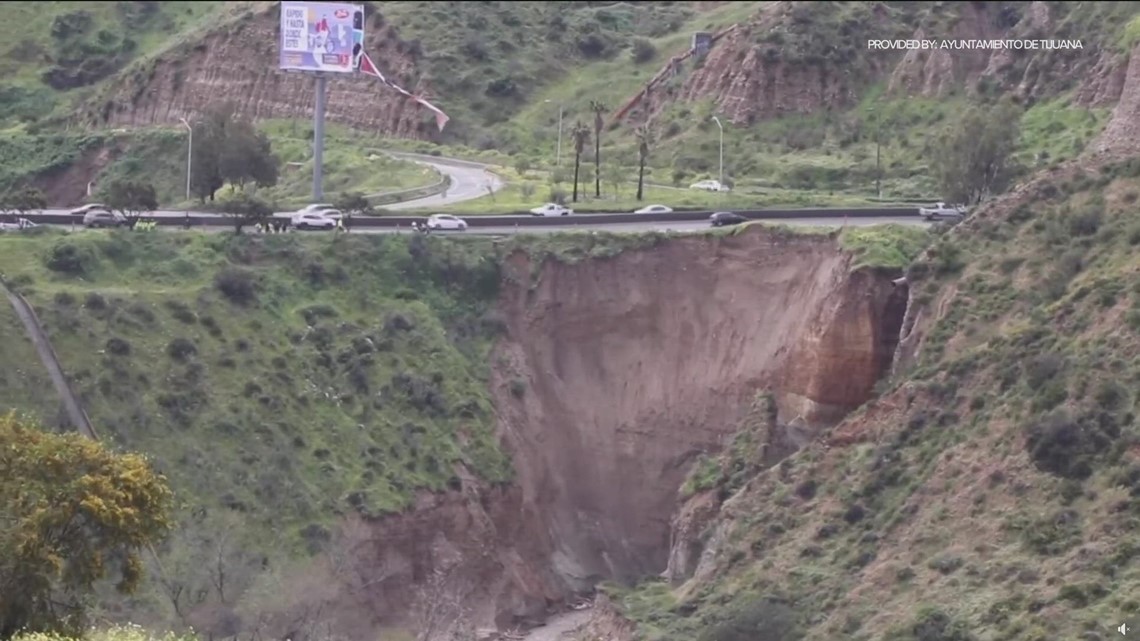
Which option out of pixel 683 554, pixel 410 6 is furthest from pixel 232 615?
pixel 410 6

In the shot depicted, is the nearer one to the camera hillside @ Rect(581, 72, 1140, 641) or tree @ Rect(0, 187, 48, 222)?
hillside @ Rect(581, 72, 1140, 641)

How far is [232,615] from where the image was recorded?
68500mm

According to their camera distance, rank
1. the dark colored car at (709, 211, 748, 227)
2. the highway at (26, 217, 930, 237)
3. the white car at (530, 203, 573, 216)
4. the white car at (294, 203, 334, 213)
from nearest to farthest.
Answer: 1. the highway at (26, 217, 930, 237)
2. the dark colored car at (709, 211, 748, 227)
3. the white car at (294, 203, 334, 213)
4. the white car at (530, 203, 573, 216)

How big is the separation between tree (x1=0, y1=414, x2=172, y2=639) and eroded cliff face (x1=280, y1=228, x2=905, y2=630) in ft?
84.5

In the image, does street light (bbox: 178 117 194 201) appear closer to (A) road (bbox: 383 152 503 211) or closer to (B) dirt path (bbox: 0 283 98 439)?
(A) road (bbox: 383 152 503 211)

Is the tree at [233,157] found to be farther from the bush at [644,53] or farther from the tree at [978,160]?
the tree at [978,160]

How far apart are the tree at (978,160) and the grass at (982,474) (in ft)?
22.2

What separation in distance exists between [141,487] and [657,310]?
37942mm

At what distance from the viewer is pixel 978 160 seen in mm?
87062

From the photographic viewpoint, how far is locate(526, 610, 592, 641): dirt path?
255 feet

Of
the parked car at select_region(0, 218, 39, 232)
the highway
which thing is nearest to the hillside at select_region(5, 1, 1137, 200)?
the highway

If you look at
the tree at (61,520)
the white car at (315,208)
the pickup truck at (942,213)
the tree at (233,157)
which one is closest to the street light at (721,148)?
the pickup truck at (942,213)

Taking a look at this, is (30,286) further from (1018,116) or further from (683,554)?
(1018,116)

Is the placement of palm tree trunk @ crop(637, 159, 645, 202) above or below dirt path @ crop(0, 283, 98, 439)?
above
